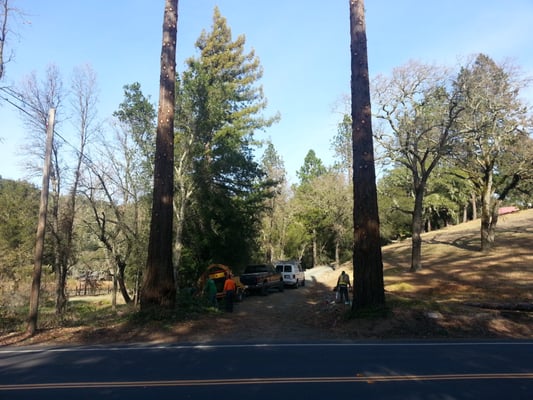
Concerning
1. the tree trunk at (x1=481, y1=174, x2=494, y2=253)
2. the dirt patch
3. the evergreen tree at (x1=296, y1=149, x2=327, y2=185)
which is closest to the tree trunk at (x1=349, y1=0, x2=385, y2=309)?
the dirt patch

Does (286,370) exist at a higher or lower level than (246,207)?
lower

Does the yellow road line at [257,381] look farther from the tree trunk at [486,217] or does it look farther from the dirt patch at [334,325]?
the tree trunk at [486,217]

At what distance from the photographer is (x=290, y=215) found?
5516 cm

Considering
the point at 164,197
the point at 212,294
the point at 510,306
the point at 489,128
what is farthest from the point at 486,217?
the point at 164,197

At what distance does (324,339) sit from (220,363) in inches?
185

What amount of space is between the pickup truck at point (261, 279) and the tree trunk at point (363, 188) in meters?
12.5

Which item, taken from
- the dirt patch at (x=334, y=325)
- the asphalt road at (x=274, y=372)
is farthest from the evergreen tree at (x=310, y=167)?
the asphalt road at (x=274, y=372)

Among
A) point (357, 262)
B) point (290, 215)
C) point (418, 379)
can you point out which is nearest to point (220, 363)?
point (418, 379)

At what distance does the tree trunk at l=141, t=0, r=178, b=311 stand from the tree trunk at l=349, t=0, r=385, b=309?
6.61 meters

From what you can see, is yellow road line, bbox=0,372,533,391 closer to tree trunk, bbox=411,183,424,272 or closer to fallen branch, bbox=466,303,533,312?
fallen branch, bbox=466,303,533,312

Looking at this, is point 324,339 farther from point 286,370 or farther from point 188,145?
point 188,145

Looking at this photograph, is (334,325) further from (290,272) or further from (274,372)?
(290,272)

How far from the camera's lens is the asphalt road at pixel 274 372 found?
622 centimetres

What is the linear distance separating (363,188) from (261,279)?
1385 centimetres
